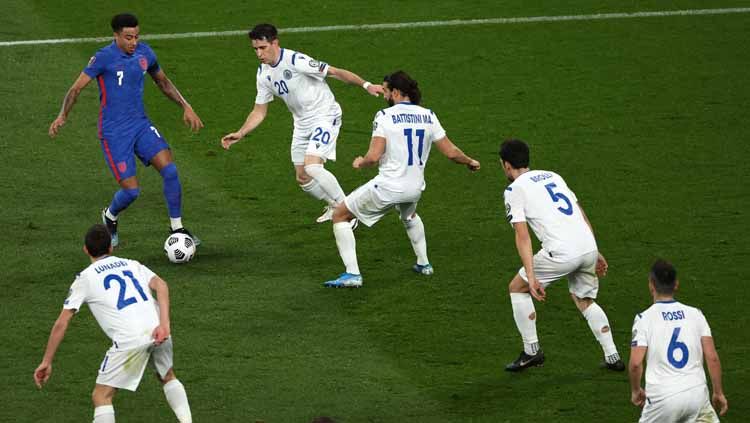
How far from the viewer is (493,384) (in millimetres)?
10539

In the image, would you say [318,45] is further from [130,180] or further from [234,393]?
[234,393]

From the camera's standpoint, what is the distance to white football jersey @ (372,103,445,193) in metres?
12.1

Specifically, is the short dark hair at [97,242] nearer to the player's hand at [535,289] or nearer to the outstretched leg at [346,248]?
the player's hand at [535,289]

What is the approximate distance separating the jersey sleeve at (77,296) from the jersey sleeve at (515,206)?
3.23 metres

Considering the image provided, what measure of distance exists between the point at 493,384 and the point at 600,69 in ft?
31.5

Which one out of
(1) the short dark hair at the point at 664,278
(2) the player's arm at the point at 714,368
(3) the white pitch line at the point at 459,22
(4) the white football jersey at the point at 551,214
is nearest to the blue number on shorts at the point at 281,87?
(4) the white football jersey at the point at 551,214

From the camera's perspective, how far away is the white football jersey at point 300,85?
545 inches

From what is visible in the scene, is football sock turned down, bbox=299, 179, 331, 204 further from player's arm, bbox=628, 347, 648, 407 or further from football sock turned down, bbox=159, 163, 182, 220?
player's arm, bbox=628, 347, 648, 407

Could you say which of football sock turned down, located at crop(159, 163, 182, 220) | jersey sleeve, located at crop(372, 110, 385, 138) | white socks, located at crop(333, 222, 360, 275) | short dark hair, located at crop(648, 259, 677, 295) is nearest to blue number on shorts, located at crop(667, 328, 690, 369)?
short dark hair, located at crop(648, 259, 677, 295)

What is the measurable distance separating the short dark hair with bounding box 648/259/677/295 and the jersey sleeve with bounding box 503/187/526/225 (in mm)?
1684

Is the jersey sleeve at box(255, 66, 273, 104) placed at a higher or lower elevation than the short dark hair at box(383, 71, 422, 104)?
lower

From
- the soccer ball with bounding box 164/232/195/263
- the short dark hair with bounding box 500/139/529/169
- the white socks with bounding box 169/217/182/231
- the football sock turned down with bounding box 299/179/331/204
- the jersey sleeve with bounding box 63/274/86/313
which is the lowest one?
the soccer ball with bounding box 164/232/195/263

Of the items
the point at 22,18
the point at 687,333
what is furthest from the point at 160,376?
the point at 22,18

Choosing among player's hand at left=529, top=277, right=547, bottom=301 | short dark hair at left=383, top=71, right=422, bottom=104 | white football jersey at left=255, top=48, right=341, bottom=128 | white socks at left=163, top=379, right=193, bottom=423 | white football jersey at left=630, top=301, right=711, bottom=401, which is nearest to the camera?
white football jersey at left=630, top=301, right=711, bottom=401
